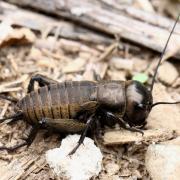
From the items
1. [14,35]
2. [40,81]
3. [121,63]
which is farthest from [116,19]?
[40,81]

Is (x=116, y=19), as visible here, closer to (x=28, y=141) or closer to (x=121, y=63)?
(x=121, y=63)

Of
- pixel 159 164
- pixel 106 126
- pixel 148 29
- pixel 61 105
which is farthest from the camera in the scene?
pixel 148 29

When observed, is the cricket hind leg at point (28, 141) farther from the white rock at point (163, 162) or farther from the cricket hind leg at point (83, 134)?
the white rock at point (163, 162)

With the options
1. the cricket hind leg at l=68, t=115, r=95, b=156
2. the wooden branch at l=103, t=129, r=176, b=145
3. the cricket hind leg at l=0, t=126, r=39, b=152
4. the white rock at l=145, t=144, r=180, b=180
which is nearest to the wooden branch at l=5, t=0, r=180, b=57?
the wooden branch at l=103, t=129, r=176, b=145

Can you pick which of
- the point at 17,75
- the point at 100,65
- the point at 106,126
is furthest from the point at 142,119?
the point at 17,75

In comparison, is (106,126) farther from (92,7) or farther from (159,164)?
(92,7)
